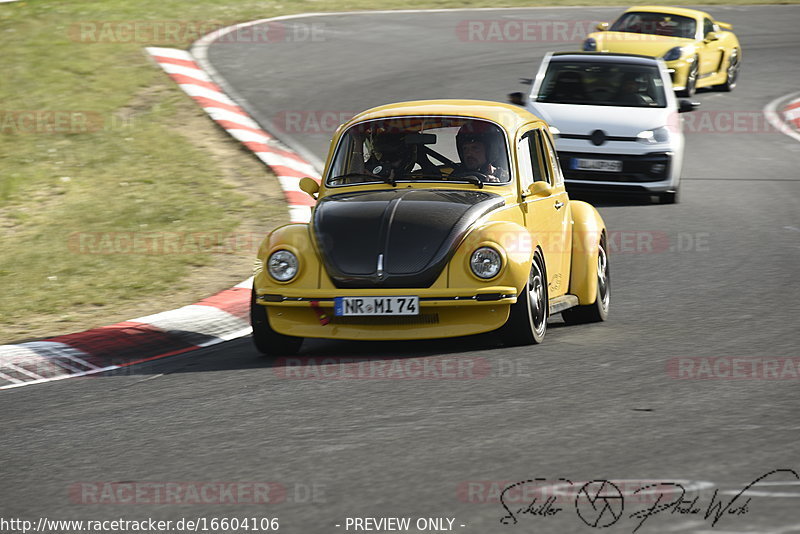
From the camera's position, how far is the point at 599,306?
934 cm

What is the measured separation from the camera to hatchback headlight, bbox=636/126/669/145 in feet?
47.5

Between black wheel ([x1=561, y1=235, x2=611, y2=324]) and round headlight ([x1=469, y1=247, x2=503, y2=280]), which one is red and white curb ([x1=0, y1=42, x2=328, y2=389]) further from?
black wheel ([x1=561, y1=235, x2=611, y2=324])

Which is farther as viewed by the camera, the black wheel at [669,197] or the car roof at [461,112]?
the black wheel at [669,197]

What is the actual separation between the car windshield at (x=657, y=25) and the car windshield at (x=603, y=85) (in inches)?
244

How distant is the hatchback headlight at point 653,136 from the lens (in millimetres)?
14477

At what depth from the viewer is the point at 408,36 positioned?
25047 mm

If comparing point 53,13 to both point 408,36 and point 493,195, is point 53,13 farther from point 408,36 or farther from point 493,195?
point 493,195

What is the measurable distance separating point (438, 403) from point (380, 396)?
0.37 metres

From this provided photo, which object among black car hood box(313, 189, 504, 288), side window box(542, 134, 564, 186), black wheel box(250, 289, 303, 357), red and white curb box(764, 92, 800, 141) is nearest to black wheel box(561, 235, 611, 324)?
side window box(542, 134, 564, 186)

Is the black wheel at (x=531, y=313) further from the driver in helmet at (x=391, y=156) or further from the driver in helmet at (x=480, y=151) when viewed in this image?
the driver in helmet at (x=391, y=156)

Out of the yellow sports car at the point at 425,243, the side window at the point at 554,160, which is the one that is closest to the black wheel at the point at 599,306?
the yellow sports car at the point at 425,243

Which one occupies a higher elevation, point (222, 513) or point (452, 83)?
point (222, 513)

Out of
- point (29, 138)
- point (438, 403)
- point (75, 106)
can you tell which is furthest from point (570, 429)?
point (75, 106)

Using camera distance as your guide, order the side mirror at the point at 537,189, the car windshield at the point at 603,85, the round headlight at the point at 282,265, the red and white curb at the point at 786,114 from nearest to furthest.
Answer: the round headlight at the point at 282,265
the side mirror at the point at 537,189
the car windshield at the point at 603,85
the red and white curb at the point at 786,114
